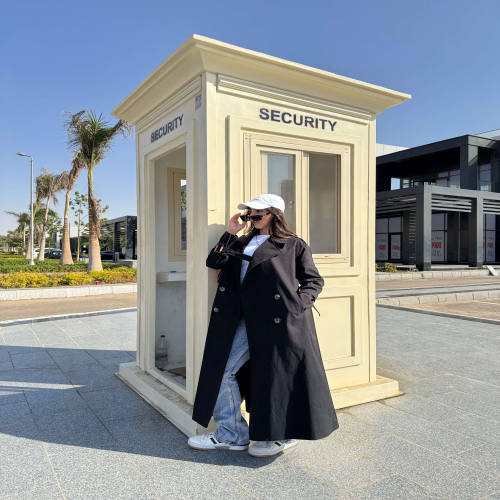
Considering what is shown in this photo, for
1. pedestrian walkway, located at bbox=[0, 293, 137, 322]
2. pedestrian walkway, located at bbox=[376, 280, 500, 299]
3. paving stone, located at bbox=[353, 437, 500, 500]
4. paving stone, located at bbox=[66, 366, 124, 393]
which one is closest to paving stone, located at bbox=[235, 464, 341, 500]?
paving stone, located at bbox=[353, 437, 500, 500]

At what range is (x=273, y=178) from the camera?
3875mm

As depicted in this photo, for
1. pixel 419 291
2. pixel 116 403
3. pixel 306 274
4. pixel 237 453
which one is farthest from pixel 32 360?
pixel 419 291

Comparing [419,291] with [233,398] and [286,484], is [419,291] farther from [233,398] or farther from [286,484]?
[286,484]

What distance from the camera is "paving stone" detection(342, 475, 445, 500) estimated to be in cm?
248

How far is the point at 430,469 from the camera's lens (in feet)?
9.23

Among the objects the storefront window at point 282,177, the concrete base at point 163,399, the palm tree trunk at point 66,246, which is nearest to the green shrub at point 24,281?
the palm tree trunk at point 66,246

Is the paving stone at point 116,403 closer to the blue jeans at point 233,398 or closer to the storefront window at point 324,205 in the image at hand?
the blue jeans at point 233,398

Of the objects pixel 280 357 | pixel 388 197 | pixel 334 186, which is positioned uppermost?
pixel 388 197

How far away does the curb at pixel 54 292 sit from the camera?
13.2 metres

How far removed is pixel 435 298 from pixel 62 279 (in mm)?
12674

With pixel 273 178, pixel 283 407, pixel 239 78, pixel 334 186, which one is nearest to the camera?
pixel 283 407

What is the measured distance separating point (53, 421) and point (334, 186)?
10.6 feet

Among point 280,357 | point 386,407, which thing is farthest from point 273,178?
point 386,407

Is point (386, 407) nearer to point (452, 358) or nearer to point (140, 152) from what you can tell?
point (452, 358)
